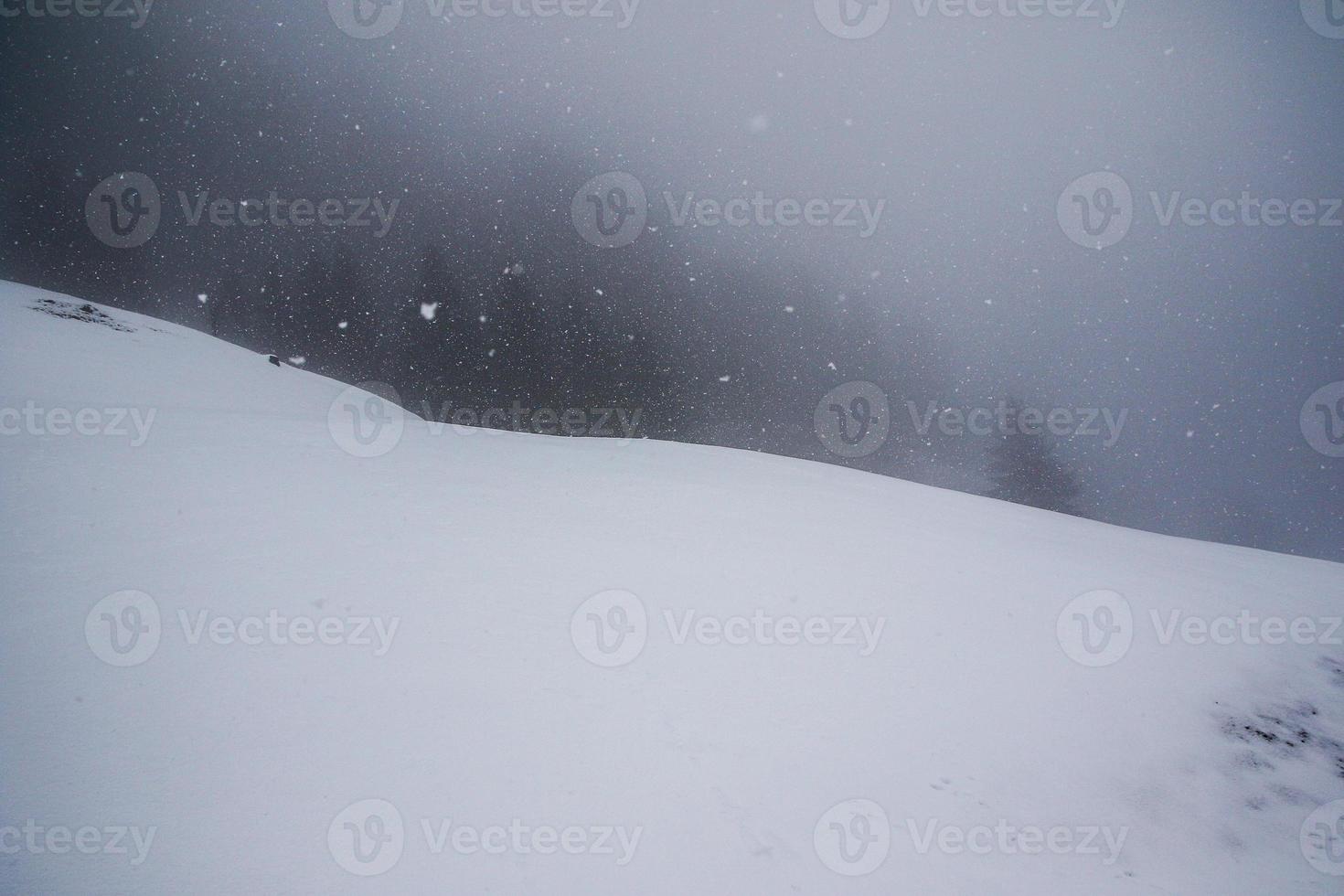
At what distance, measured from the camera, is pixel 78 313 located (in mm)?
10352

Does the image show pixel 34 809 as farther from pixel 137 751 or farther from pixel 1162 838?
pixel 1162 838

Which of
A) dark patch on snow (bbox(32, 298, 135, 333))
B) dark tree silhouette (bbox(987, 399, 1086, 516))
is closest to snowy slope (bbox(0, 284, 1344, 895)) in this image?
dark patch on snow (bbox(32, 298, 135, 333))

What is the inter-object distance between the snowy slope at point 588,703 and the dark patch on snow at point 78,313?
7014 millimetres

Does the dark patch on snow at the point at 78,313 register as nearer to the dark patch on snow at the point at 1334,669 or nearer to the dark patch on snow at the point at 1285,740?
the dark patch on snow at the point at 1285,740

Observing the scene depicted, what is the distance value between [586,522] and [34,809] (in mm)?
3584

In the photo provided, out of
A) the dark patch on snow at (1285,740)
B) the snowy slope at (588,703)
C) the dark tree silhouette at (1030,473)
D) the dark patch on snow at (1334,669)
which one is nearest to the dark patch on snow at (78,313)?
the snowy slope at (588,703)

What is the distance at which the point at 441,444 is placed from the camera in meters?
7.66

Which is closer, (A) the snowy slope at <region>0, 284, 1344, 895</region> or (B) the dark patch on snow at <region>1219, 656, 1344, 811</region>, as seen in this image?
(A) the snowy slope at <region>0, 284, 1344, 895</region>

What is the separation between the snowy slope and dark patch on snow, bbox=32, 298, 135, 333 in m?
7.01

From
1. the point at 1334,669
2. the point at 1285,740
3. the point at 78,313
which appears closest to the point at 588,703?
the point at 1285,740

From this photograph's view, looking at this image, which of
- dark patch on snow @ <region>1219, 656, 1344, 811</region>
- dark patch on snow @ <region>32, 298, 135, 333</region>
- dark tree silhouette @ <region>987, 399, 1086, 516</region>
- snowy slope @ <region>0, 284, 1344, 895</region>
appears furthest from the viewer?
dark tree silhouette @ <region>987, 399, 1086, 516</region>

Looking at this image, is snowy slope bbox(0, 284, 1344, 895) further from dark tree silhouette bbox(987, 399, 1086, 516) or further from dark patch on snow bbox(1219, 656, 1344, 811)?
dark tree silhouette bbox(987, 399, 1086, 516)

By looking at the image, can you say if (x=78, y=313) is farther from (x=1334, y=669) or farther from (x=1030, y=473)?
(x=1030, y=473)

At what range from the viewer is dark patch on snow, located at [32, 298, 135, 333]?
9911mm
